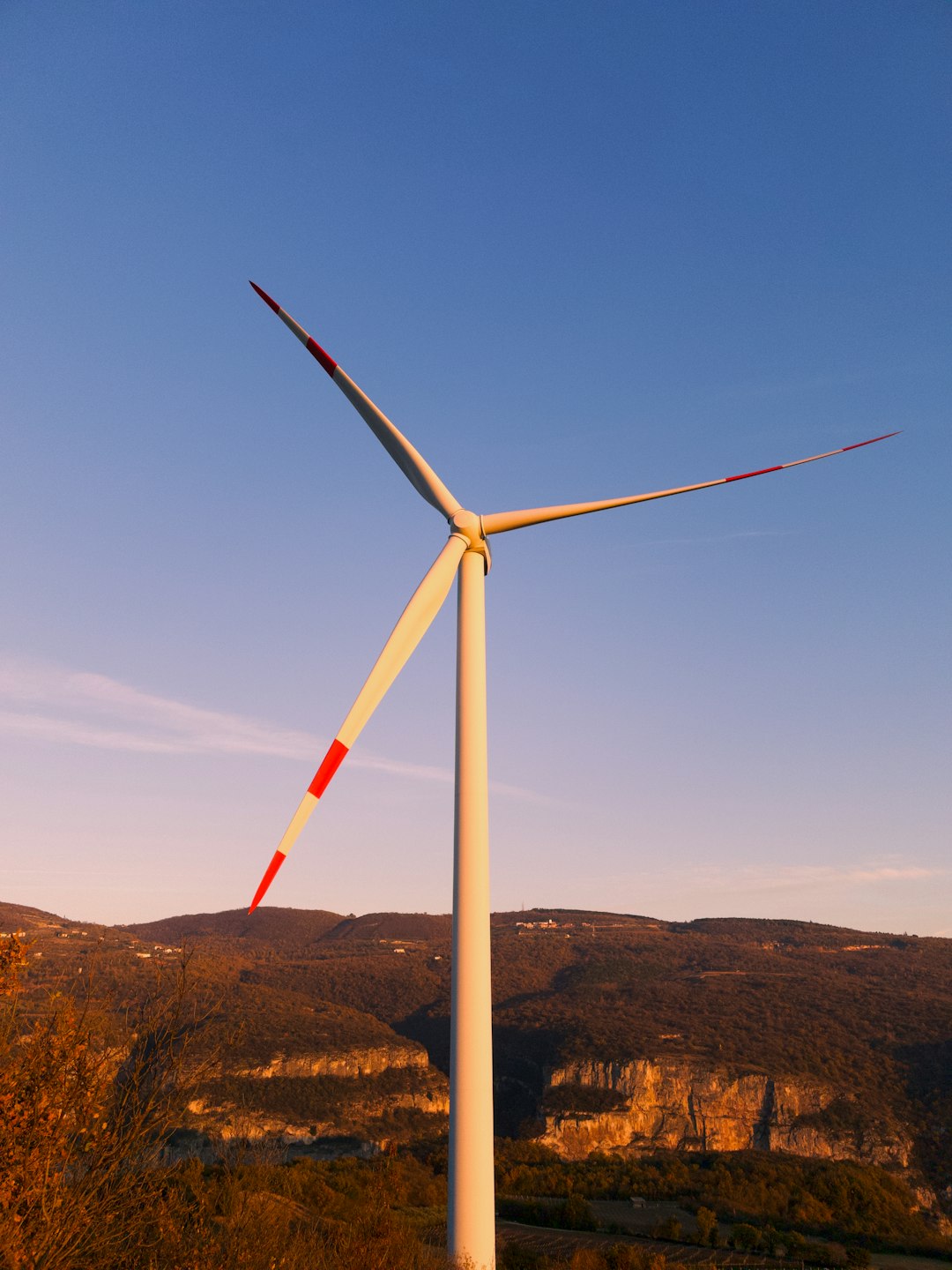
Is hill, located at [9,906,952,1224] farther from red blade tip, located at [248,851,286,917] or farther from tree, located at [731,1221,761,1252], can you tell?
red blade tip, located at [248,851,286,917]

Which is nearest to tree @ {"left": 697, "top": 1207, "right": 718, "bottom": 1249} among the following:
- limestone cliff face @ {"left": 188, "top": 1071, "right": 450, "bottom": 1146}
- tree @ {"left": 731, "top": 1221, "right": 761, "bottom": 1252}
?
tree @ {"left": 731, "top": 1221, "right": 761, "bottom": 1252}

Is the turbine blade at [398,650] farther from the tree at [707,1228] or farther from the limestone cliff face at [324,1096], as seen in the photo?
the limestone cliff face at [324,1096]

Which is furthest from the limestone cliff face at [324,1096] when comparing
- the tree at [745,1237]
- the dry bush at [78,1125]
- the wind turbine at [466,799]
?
the wind turbine at [466,799]

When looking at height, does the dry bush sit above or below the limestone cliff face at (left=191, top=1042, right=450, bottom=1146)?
above

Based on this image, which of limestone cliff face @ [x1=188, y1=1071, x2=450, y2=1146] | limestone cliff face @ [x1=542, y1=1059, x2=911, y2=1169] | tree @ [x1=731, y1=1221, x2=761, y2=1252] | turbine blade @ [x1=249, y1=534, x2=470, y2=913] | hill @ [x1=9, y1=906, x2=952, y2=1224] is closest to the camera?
turbine blade @ [x1=249, y1=534, x2=470, y2=913]

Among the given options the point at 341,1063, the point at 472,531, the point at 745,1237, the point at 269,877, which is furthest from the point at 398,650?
the point at 341,1063

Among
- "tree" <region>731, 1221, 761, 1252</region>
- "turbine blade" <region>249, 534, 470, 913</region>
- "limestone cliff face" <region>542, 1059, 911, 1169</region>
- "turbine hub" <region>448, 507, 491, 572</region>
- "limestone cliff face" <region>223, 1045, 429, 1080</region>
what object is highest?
"turbine hub" <region>448, 507, 491, 572</region>
